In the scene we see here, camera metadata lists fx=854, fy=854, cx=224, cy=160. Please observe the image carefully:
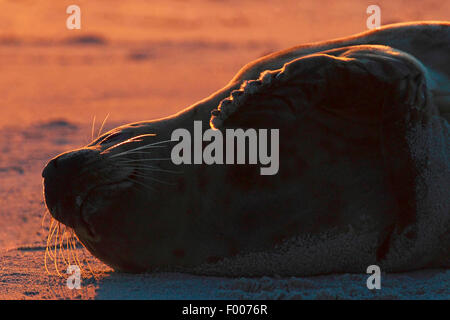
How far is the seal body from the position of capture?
323 cm

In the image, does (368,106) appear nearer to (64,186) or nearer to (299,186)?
(299,186)

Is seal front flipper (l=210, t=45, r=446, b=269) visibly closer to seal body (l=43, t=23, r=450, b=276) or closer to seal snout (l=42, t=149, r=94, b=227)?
seal body (l=43, t=23, r=450, b=276)

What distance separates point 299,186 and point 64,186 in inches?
37.1

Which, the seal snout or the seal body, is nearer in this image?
the seal body

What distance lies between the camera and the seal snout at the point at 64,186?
135 inches

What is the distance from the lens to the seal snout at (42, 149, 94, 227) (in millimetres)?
3439

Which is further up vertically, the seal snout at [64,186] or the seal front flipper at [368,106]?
the seal front flipper at [368,106]

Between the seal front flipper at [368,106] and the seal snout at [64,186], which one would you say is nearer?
the seal front flipper at [368,106]

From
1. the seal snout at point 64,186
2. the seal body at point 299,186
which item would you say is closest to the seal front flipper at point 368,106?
the seal body at point 299,186

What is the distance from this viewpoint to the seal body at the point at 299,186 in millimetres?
3227

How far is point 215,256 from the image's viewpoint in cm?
343

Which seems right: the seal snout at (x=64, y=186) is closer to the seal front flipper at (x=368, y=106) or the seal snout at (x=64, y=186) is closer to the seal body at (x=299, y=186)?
the seal body at (x=299, y=186)

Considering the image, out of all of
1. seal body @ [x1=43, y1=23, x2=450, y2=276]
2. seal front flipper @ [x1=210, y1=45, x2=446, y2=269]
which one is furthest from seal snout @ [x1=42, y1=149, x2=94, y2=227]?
seal front flipper @ [x1=210, y1=45, x2=446, y2=269]

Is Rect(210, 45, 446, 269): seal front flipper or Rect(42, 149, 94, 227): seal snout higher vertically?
Rect(210, 45, 446, 269): seal front flipper
